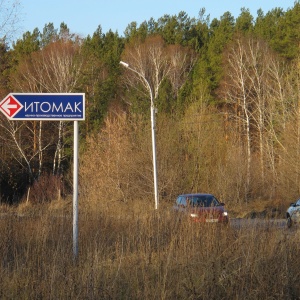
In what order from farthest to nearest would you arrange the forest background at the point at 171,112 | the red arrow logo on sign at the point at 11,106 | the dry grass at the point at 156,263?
the forest background at the point at 171,112 < the red arrow logo on sign at the point at 11,106 < the dry grass at the point at 156,263

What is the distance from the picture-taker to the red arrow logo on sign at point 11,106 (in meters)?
10.8

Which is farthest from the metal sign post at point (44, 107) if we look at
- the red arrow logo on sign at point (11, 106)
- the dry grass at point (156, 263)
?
the dry grass at point (156, 263)

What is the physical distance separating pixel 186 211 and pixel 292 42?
4249 cm

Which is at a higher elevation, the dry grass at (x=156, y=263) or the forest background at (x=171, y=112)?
the forest background at (x=171, y=112)

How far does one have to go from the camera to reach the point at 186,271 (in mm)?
8555

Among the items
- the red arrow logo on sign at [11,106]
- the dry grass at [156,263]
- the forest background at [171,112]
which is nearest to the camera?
the dry grass at [156,263]

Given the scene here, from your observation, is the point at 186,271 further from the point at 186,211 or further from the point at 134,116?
the point at 134,116

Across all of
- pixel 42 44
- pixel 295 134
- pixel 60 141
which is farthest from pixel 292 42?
pixel 42 44

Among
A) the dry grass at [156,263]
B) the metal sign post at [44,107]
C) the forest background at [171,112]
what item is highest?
the forest background at [171,112]

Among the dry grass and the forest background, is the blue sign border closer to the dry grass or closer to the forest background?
the dry grass

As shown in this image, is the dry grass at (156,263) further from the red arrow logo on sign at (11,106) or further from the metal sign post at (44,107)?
the red arrow logo on sign at (11,106)

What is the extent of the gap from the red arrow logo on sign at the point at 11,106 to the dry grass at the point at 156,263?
2.10 m

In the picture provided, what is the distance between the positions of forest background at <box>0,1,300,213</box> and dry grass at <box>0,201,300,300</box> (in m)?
20.7

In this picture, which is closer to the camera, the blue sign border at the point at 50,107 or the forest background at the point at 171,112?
the blue sign border at the point at 50,107
